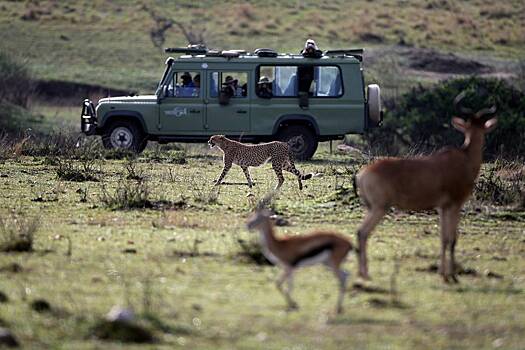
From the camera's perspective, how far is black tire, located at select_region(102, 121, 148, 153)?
27531mm

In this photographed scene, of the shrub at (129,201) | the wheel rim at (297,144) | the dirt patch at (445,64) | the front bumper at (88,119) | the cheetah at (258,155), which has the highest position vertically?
the shrub at (129,201)

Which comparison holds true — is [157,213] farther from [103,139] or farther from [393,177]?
[103,139]

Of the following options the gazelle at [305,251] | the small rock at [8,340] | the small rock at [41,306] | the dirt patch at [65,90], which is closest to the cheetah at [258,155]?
the gazelle at [305,251]

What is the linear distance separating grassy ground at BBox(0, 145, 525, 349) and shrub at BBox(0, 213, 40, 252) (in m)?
0.13

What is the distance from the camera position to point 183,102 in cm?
2728

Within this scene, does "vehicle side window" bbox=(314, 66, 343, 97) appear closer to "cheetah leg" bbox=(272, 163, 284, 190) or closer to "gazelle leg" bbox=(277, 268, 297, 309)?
"cheetah leg" bbox=(272, 163, 284, 190)

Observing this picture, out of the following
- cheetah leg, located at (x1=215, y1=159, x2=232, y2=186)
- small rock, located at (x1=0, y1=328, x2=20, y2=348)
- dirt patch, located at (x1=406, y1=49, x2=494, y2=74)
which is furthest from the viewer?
dirt patch, located at (x1=406, y1=49, x2=494, y2=74)

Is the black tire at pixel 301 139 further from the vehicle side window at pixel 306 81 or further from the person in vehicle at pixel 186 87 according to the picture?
the person in vehicle at pixel 186 87

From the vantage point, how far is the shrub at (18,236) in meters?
12.5

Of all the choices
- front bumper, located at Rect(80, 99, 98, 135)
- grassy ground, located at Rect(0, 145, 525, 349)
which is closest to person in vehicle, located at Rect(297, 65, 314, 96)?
front bumper, located at Rect(80, 99, 98, 135)

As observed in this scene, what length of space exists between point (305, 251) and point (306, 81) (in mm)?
17889

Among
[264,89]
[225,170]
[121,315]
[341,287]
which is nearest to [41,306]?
[121,315]

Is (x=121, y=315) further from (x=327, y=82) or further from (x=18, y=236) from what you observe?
(x=327, y=82)

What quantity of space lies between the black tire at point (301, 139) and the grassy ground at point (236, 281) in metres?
9.01
